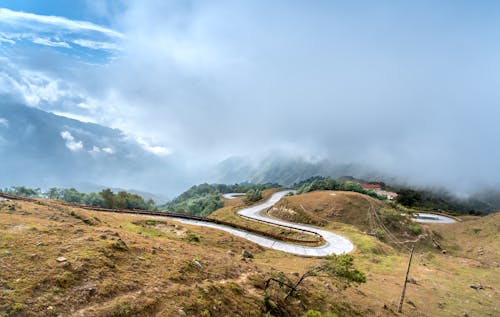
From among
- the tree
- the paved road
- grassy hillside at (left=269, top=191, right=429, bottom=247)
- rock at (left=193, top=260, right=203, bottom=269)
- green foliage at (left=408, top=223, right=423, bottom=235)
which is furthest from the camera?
the paved road

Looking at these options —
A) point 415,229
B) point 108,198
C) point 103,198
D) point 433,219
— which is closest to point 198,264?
point 415,229

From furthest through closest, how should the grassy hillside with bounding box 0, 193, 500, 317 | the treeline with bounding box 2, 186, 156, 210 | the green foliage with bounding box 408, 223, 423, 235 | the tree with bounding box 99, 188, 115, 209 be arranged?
the treeline with bounding box 2, 186, 156, 210 < the tree with bounding box 99, 188, 115, 209 < the green foliage with bounding box 408, 223, 423, 235 < the grassy hillside with bounding box 0, 193, 500, 317

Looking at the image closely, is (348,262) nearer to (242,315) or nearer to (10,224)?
(242,315)

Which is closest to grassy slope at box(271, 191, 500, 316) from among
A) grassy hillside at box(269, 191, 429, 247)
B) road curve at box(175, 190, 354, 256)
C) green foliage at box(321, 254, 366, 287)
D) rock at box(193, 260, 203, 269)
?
grassy hillside at box(269, 191, 429, 247)

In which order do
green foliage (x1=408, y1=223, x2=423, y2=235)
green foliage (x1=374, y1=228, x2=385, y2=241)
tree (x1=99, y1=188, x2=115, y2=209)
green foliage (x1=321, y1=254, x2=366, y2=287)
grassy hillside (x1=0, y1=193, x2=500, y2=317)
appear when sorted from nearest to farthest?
grassy hillside (x1=0, y1=193, x2=500, y2=317) < green foliage (x1=321, y1=254, x2=366, y2=287) < green foliage (x1=374, y1=228, x2=385, y2=241) < green foliage (x1=408, y1=223, x2=423, y2=235) < tree (x1=99, y1=188, x2=115, y2=209)

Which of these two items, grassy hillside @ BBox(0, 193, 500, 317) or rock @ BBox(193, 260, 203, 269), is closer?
grassy hillside @ BBox(0, 193, 500, 317)

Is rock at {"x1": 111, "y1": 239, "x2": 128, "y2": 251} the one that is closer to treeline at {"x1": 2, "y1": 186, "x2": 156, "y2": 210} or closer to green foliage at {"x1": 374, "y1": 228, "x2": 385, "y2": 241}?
green foliage at {"x1": 374, "y1": 228, "x2": 385, "y2": 241}

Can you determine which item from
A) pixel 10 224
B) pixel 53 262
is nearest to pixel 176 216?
pixel 10 224

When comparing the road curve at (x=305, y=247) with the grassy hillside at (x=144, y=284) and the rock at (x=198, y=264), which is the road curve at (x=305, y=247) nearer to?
the grassy hillside at (x=144, y=284)

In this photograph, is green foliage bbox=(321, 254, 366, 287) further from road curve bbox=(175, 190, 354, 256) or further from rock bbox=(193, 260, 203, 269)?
road curve bbox=(175, 190, 354, 256)

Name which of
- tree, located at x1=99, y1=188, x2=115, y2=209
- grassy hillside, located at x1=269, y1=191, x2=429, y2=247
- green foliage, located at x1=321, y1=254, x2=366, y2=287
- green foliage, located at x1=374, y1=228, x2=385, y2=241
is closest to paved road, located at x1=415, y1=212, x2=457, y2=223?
grassy hillside, located at x1=269, y1=191, x2=429, y2=247

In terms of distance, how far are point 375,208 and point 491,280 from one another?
1103 inches

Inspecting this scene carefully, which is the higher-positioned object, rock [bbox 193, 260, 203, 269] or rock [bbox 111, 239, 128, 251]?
rock [bbox 111, 239, 128, 251]

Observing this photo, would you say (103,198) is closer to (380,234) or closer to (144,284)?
(380,234)
